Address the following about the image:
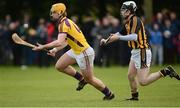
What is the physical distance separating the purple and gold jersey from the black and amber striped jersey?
44.7 inches

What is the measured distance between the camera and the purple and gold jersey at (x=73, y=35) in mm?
17547

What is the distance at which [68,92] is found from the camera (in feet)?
67.5

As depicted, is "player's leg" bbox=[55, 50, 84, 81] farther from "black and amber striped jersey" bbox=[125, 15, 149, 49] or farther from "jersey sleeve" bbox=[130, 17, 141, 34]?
"jersey sleeve" bbox=[130, 17, 141, 34]

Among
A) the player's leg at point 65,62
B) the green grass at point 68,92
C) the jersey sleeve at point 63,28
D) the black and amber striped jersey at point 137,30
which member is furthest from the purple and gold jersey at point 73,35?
the green grass at point 68,92

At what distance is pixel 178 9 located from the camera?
40000 mm

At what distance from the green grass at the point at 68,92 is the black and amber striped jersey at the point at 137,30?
4.34ft

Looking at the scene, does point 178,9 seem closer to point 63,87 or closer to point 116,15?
point 116,15

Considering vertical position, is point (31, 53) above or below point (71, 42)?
below

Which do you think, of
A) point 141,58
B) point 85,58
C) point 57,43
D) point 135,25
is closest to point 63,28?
point 57,43

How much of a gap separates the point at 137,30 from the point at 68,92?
3.88 metres

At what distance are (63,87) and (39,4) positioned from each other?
60.9ft

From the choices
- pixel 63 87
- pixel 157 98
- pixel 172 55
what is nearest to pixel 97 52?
pixel 172 55

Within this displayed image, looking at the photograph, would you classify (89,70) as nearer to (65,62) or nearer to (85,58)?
(85,58)

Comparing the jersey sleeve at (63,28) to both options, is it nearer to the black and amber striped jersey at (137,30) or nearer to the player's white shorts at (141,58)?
the black and amber striped jersey at (137,30)
